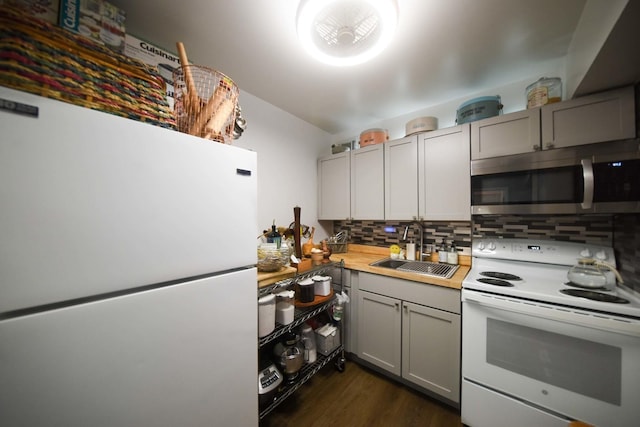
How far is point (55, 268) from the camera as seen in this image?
1.80 feet

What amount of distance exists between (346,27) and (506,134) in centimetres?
133

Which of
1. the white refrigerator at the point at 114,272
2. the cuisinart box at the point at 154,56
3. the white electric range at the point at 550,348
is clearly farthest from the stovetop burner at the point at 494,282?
the cuisinart box at the point at 154,56

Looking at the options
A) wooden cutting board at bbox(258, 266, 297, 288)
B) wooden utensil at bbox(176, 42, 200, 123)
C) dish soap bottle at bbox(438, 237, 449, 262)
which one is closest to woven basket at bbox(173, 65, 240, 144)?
wooden utensil at bbox(176, 42, 200, 123)

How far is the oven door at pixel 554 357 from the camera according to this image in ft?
3.09

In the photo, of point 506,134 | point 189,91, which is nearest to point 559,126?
point 506,134

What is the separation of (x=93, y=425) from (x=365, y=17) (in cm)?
178

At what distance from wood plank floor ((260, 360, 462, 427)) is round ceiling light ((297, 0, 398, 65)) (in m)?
2.16

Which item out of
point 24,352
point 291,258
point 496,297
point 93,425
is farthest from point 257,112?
point 496,297

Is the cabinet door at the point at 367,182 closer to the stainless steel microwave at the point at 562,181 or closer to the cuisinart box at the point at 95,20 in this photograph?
the stainless steel microwave at the point at 562,181

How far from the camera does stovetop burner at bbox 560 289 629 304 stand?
1.02 m

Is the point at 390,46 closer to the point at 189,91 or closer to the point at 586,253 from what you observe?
the point at 189,91

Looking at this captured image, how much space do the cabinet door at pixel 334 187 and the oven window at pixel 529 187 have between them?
1.17 metres

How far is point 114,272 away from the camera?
63 cm

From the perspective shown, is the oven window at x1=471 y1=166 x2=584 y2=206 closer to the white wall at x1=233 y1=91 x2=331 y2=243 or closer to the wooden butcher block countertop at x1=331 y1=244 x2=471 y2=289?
the wooden butcher block countertop at x1=331 y1=244 x2=471 y2=289
